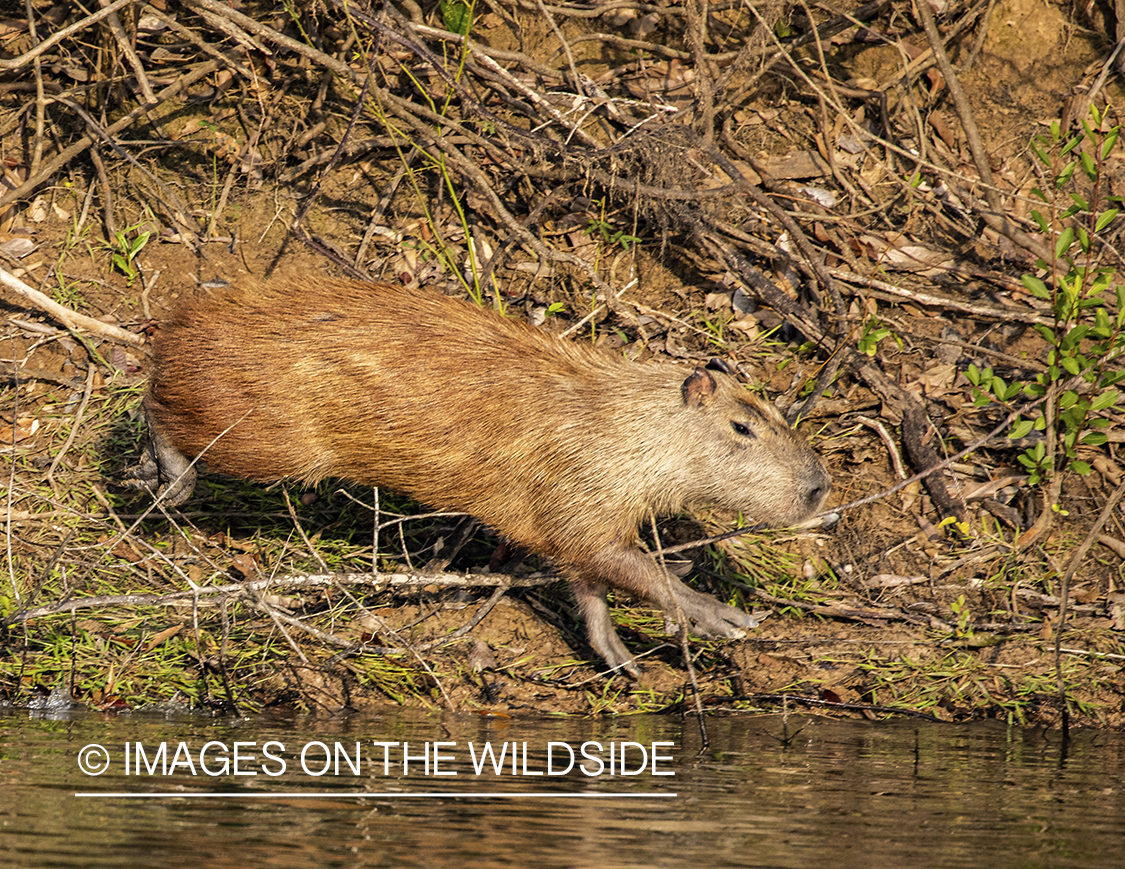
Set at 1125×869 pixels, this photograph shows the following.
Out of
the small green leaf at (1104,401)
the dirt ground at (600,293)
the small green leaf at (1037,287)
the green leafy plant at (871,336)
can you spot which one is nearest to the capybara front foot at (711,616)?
the dirt ground at (600,293)

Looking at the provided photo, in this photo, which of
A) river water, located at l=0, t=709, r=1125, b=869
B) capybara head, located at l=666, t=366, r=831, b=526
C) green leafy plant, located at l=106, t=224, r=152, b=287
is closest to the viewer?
river water, located at l=0, t=709, r=1125, b=869

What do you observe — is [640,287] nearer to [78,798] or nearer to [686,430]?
[686,430]

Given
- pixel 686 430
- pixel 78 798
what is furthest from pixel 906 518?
pixel 78 798

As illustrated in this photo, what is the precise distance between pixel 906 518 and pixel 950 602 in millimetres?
489

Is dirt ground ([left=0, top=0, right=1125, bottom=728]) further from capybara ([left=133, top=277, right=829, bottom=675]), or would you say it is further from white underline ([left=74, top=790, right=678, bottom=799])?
white underline ([left=74, top=790, right=678, bottom=799])

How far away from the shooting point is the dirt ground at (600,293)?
496 cm

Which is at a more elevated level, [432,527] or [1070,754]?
[432,527]

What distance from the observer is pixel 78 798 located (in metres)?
→ 3.45

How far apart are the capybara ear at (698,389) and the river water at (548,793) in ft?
4.01

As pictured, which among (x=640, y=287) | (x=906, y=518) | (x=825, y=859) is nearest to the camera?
(x=825, y=859)

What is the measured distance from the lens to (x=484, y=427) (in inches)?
190

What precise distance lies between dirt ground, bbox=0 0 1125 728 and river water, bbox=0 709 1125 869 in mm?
373

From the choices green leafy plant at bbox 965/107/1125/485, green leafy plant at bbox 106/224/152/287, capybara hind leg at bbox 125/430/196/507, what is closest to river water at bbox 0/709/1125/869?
capybara hind leg at bbox 125/430/196/507

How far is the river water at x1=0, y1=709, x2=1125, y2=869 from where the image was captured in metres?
3.07
